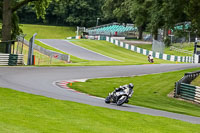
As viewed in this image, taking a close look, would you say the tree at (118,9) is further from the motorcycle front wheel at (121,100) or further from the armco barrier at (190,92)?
the motorcycle front wheel at (121,100)

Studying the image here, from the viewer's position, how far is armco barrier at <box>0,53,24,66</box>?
3509cm

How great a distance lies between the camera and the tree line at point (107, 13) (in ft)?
130

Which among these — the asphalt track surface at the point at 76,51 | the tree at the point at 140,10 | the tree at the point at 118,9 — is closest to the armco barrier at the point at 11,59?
the asphalt track surface at the point at 76,51

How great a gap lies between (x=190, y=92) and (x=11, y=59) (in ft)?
55.5

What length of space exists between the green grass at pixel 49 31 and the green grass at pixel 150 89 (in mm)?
73583

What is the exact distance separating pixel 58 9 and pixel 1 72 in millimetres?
83223

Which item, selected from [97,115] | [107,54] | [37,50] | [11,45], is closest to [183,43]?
[107,54]

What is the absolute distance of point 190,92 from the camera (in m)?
23.9

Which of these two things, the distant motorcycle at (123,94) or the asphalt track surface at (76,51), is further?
the asphalt track surface at (76,51)

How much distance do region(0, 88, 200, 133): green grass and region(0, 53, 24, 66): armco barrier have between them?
19.1 meters

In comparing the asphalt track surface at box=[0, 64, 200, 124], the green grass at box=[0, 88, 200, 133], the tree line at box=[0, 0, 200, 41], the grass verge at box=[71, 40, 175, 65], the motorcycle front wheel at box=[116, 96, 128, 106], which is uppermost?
the tree line at box=[0, 0, 200, 41]

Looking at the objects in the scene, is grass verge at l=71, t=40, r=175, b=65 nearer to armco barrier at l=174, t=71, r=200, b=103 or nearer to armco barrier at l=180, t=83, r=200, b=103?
armco barrier at l=174, t=71, r=200, b=103

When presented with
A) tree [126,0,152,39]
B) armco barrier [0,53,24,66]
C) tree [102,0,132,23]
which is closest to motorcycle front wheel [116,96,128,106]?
armco barrier [0,53,24,66]

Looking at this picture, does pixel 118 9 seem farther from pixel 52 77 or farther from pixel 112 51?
pixel 52 77
